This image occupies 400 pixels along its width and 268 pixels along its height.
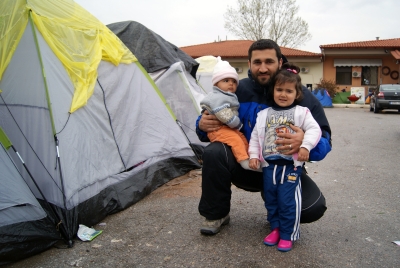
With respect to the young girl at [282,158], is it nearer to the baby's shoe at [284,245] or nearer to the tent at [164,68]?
the baby's shoe at [284,245]

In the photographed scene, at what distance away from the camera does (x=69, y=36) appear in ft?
12.9

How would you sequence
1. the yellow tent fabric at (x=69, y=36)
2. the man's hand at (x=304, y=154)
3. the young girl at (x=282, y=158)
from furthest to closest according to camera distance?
the yellow tent fabric at (x=69, y=36)
the young girl at (x=282, y=158)
the man's hand at (x=304, y=154)

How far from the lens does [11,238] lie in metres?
2.76

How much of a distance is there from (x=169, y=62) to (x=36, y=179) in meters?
3.47

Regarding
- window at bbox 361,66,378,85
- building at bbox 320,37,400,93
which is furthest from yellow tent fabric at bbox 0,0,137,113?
window at bbox 361,66,378,85

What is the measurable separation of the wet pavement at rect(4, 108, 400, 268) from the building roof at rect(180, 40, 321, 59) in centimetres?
2070

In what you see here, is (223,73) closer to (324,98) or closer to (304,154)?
(304,154)

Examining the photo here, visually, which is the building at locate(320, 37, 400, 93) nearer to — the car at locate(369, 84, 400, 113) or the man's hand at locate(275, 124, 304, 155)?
the car at locate(369, 84, 400, 113)

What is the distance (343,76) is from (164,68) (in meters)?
21.1

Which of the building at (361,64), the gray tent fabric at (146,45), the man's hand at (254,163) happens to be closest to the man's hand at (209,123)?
the man's hand at (254,163)

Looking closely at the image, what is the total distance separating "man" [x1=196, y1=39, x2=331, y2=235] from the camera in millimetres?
2994

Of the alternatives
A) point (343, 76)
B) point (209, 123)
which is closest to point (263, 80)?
point (209, 123)

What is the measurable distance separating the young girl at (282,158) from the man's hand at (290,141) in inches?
1.7

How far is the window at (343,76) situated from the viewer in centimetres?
2430
